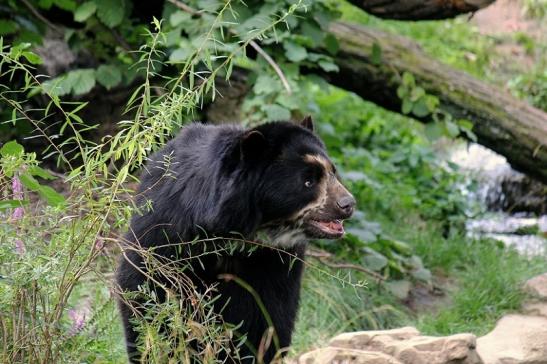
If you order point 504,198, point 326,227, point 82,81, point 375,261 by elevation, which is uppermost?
point 326,227

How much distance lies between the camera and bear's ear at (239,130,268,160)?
399 centimetres

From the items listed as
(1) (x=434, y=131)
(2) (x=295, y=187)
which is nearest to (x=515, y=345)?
(2) (x=295, y=187)

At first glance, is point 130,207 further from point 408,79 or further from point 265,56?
point 408,79

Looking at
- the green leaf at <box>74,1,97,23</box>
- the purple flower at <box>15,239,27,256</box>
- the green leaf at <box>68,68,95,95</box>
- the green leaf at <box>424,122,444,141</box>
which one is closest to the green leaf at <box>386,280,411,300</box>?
the green leaf at <box>424,122,444,141</box>

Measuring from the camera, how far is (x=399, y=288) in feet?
22.4

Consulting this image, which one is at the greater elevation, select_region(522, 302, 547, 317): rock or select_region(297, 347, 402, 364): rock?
select_region(297, 347, 402, 364): rock

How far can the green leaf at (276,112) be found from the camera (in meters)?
6.16

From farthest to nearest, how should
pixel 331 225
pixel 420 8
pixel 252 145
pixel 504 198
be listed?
pixel 504 198 < pixel 420 8 < pixel 331 225 < pixel 252 145

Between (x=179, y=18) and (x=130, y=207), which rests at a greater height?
(x=130, y=207)

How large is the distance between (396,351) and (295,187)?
35.9 inches

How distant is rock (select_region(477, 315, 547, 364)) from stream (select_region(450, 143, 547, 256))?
3136mm

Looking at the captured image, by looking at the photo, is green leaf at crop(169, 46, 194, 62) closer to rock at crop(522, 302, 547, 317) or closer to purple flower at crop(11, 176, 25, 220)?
purple flower at crop(11, 176, 25, 220)

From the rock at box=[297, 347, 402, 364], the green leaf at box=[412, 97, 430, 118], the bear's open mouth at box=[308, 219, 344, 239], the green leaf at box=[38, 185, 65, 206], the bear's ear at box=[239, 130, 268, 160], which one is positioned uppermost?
the bear's ear at box=[239, 130, 268, 160]

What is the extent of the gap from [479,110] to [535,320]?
1.73 meters
